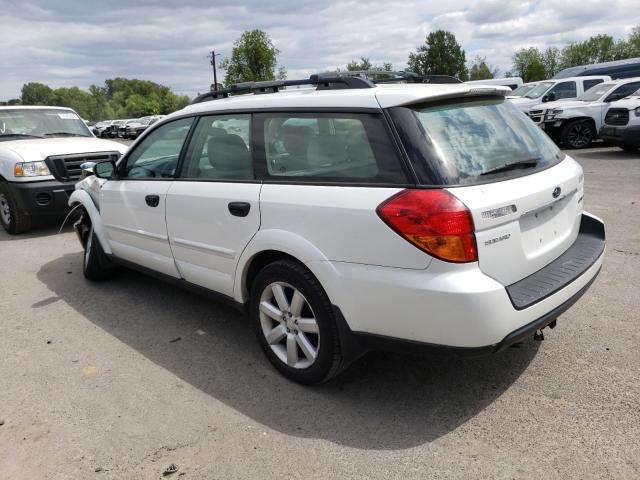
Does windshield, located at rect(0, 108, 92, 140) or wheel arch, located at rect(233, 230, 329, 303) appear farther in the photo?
windshield, located at rect(0, 108, 92, 140)

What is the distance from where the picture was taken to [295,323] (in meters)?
3.10

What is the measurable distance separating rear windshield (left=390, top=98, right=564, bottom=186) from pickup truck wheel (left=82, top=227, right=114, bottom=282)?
3529mm

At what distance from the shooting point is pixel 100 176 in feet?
15.8

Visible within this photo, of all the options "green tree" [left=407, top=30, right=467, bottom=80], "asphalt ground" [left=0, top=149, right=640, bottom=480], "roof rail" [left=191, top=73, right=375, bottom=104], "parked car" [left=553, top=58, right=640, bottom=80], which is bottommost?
"asphalt ground" [left=0, top=149, right=640, bottom=480]

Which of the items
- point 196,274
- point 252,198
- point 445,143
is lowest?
point 196,274

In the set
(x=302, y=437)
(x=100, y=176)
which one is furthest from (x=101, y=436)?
(x=100, y=176)

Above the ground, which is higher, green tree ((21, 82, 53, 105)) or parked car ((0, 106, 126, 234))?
green tree ((21, 82, 53, 105))

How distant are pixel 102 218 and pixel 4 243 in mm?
3506

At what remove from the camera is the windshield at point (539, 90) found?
17.6 metres

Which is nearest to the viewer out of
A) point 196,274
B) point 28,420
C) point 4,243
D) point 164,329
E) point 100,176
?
point 28,420

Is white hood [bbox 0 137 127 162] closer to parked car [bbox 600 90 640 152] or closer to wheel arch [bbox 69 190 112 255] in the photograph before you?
wheel arch [bbox 69 190 112 255]

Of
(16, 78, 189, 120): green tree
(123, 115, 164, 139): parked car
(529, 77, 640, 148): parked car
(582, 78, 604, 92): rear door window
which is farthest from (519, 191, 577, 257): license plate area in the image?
(16, 78, 189, 120): green tree

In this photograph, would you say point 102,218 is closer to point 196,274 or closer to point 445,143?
point 196,274

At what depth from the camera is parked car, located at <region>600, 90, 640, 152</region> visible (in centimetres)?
1195
